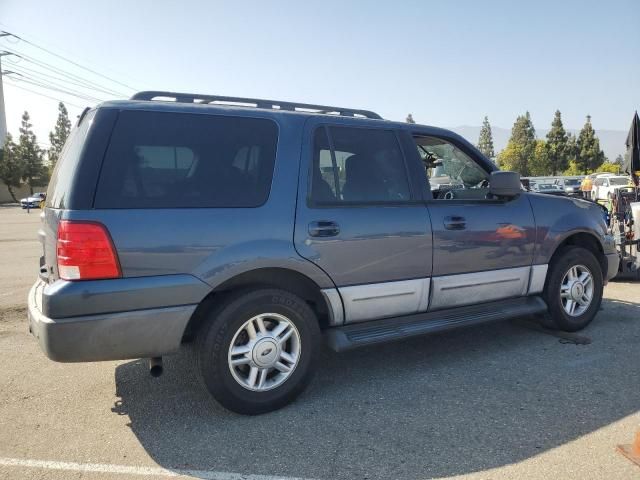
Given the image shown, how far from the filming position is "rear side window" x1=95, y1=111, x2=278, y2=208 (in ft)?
9.46

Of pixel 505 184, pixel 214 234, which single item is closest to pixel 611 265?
pixel 505 184

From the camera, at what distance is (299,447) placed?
2.84m

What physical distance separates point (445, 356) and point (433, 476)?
1.85m

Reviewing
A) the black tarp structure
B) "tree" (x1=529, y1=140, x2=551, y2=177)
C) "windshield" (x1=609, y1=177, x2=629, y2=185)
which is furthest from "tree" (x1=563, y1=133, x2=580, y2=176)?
the black tarp structure

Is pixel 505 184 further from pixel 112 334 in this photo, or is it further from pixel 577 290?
pixel 112 334

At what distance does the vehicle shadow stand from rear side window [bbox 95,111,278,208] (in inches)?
56.6

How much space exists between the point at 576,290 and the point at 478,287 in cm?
136

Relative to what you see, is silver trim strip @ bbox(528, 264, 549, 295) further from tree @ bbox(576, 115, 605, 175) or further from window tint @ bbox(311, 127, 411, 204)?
tree @ bbox(576, 115, 605, 175)

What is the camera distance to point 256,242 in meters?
3.13

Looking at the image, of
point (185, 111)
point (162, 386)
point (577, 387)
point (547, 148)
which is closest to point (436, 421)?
point (577, 387)

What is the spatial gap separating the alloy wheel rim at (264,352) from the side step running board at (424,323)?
36cm

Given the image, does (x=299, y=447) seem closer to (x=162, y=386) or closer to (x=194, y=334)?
(x=194, y=334)

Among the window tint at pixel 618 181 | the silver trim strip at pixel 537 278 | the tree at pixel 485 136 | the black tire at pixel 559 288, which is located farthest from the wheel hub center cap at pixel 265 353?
the tree at pixel 485 136

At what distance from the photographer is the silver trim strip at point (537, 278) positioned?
4.51 metres
